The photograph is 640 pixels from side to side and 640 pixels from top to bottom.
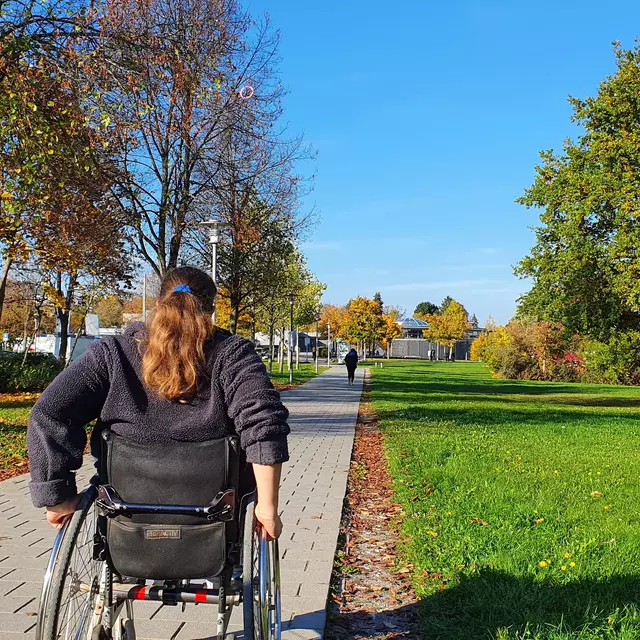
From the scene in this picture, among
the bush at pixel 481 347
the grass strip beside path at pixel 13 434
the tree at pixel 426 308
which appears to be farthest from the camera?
the tree at pixel 426 308

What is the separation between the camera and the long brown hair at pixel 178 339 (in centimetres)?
258

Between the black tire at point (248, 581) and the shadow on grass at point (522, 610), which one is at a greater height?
the black tire at point (248, 581)

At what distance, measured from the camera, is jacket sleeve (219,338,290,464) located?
2.56 m

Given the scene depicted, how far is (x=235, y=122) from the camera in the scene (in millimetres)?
16453

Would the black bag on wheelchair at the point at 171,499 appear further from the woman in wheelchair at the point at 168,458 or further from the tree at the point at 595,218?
the tree at the point at 595,218

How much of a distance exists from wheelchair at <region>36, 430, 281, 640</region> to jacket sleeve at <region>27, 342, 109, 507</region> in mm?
97

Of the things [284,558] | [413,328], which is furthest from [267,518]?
[413,328]

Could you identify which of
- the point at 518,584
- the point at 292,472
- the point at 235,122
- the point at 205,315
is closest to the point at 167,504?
the point at 205,315

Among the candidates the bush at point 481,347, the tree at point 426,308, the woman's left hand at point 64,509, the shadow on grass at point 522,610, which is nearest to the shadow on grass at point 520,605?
the shadow on grass at point 522,610

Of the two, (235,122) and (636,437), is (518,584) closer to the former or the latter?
(636,437)

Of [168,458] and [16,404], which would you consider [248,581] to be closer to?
[168,458]

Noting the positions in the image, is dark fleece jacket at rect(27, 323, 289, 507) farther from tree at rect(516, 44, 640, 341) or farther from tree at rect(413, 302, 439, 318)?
tree at rect(413, 302, 439, 318)

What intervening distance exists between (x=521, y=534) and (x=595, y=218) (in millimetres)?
19112

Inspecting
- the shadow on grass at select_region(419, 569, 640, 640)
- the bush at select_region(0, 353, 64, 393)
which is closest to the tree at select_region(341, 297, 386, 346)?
the bush at select_region(0, 353, 64, 393)
